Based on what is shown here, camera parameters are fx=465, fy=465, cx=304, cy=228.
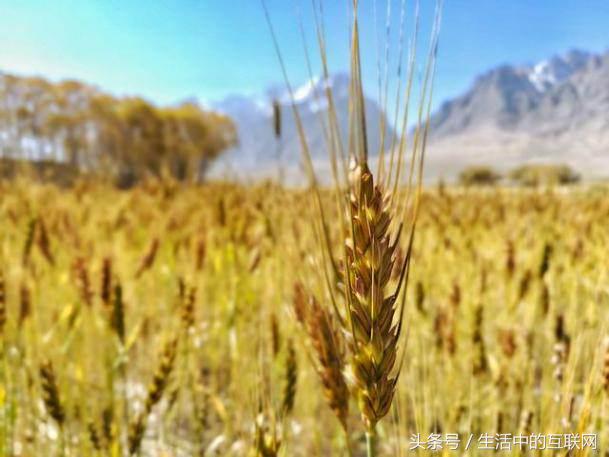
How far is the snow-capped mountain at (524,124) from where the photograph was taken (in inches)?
3949

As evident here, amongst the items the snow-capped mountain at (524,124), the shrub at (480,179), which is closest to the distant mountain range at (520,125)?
the snow-capped mountain at (524,124)

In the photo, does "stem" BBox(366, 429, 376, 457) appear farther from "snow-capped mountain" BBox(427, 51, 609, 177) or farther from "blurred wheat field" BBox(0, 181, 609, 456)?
"snow-capped mountain" BBox(427, 51, 609, 177)

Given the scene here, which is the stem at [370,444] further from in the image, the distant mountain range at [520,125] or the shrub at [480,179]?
the distant mountain range at [520,125]

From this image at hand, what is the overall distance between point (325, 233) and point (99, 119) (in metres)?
43.3

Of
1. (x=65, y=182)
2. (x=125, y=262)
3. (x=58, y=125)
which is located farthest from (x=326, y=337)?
(x=58, y=125)

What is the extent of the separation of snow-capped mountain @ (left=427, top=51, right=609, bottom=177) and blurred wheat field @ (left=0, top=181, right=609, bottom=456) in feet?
289

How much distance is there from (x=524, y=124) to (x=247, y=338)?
14826 centimetres

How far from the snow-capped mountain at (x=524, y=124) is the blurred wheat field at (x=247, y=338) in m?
88.0

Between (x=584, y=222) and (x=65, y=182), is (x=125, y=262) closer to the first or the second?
(x=584, y=222)

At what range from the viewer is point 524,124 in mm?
132250

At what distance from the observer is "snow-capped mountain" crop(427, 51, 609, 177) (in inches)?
3949

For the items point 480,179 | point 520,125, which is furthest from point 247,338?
point 520,125

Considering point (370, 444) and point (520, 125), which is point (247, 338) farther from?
point (520, 125)

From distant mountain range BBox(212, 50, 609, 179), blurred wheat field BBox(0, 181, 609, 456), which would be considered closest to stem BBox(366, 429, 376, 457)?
blurred wheat field BBox(0, 181, 609, 456)
